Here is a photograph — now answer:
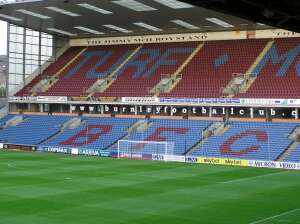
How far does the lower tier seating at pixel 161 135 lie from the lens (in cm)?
4381

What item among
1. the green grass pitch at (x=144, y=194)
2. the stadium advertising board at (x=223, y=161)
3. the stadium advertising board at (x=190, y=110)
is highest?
the stadium advertising board at (x=190, y=110)

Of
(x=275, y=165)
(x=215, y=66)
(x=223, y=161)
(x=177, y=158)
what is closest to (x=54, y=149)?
(x=177, y=158)

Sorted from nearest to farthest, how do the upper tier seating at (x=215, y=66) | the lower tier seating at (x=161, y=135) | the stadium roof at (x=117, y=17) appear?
1. the lower tier seating at (x=161, y=135)
2. the stadium roof at (x=117, y=17)
3. the upper tier seating at (x=215, y=66)

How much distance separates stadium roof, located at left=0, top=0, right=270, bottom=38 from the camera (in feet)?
154

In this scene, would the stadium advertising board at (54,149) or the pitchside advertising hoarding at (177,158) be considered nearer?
the pitchside advertising hoarding at (177,158)

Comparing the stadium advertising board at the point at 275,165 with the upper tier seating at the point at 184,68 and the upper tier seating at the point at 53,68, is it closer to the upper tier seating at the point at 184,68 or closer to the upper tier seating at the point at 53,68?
the upper tier seating at the point at 184,68

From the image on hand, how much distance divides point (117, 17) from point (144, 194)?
29.7 meters

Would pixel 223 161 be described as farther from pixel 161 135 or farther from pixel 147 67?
pixel 147 67

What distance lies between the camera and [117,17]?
171 ft

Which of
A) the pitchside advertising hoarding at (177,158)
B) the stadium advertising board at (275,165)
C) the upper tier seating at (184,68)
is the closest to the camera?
the stadium advertising board at (275,165)

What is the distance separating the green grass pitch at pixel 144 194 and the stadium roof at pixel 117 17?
14396 millimetres

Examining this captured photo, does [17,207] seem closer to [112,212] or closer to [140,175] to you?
[112,212]

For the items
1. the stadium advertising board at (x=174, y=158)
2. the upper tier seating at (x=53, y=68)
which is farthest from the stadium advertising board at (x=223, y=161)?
the upper tier seating at (x=53, y=68)

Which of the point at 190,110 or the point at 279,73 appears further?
the point at 190,110
